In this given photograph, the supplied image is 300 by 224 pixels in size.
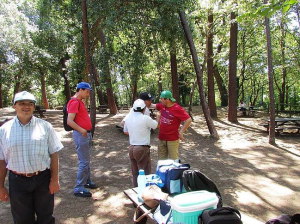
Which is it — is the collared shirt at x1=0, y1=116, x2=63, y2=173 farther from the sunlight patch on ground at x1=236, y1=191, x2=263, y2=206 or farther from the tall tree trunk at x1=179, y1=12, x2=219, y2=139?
the tall tree trunk at x1=179, y1=12, x2=219, y2=139

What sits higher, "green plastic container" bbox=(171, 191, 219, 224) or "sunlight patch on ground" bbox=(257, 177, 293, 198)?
"green plastic container" bbox=(171, 191, 219, 224)

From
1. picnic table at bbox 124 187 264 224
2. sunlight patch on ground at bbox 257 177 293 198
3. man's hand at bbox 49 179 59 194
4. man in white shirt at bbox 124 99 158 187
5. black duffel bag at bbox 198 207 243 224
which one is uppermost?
man in white shirt at bbox 124 99 158 187

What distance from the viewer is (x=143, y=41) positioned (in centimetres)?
920

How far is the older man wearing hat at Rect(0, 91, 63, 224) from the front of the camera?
2547 millimetres

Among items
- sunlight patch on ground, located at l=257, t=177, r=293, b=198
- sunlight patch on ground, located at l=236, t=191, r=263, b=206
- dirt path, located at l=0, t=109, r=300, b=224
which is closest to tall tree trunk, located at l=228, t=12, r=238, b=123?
dirt path, located at l=0, t=109, r=300, b=224

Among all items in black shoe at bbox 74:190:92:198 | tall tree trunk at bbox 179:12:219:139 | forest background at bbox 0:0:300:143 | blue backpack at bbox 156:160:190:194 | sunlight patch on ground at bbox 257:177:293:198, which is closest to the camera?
→ blue backpack at bbox 156:160:190:194

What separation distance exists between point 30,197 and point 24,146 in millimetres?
584

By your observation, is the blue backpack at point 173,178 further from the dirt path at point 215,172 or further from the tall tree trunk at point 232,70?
the tall tree trunk at point 232,70

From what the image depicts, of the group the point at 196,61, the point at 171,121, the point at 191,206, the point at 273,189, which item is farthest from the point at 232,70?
the point at 191,206

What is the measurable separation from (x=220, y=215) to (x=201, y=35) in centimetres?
1334

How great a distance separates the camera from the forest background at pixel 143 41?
8055 millimetres

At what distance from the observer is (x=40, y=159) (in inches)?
103

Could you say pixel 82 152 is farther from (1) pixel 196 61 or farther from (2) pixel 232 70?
A: (2) pixel 232 70

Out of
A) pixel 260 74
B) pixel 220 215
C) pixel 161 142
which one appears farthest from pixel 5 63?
pixel 260 74
